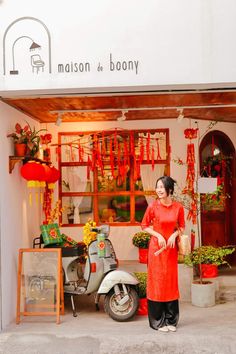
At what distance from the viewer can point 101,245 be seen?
6.39 meters

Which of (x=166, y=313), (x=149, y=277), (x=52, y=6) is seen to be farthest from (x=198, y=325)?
(x=52, y=6)

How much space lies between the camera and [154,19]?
5.23 m

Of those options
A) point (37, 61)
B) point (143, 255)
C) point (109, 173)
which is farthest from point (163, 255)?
point (109, 173)

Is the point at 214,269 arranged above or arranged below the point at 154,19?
below

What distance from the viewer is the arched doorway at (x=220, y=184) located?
8812 mm

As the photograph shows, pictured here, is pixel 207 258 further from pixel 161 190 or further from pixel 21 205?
pixel 21 205

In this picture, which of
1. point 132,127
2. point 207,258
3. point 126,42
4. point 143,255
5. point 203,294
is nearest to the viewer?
point 126,42

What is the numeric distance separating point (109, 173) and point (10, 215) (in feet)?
8.74

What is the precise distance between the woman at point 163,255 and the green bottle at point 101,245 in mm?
834

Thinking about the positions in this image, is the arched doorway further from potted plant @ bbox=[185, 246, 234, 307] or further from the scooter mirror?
the scooter mirror

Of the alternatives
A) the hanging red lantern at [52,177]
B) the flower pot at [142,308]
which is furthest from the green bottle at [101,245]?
the hanging red lantern at [52,177]

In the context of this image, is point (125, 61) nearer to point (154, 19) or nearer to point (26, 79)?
point (154, 19)

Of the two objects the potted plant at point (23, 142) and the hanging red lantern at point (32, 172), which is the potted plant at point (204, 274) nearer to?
the hanging red lantern at point (32, 172)

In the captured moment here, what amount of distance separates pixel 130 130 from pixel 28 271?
3.21m
